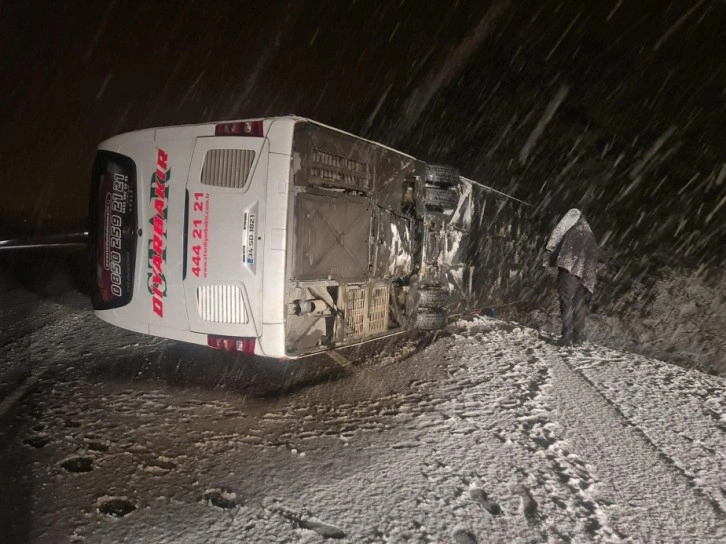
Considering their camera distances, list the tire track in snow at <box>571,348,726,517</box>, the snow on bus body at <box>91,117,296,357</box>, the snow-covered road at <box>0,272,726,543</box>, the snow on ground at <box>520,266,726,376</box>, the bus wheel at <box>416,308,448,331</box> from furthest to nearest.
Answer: the snow on ground at <box>520,266,726,376</box> → the bus wheel at <box>416,308,448,331</box> → the snow on bus body at <box>91,117,296,357</box> → the tire track in snow at <box>571,348,726,517</box> → the snow-covered road at <box>0,272,726,543</box>

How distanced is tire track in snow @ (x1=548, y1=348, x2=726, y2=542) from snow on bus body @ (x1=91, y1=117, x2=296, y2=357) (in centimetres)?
231

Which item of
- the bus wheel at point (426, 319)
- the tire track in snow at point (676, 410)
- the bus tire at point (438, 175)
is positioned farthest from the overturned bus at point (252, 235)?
the tire track in snow at point (676, 410)

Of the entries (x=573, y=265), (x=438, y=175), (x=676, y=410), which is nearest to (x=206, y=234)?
(x=438, y=175)

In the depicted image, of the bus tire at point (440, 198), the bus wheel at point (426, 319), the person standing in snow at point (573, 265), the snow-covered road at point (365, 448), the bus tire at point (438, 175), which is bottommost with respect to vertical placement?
the snow-covered road at point (365, 448)

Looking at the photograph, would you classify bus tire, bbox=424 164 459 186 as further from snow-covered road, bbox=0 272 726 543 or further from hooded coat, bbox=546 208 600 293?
snow-covered road, bbox=0 272 726 543

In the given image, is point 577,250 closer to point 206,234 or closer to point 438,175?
point 438,175

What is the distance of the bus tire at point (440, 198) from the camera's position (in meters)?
5.37

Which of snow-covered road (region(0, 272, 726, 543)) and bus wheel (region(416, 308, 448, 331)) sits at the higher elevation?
bus wheel (region(416, 308, 448, 331))

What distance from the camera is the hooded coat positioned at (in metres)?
5.44

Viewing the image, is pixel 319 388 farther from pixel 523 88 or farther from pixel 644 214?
pixel 523 88

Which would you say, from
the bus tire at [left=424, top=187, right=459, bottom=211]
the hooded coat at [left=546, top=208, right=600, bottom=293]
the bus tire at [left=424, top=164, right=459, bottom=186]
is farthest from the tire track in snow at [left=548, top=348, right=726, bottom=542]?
the bus tire at [left=424, top=164, right=459, bottom=186]

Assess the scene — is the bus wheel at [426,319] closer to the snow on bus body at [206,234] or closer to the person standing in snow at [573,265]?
the person standing in snow at [573,265]

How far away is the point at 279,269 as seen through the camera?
144 inches

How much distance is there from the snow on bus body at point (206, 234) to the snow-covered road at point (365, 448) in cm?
69
